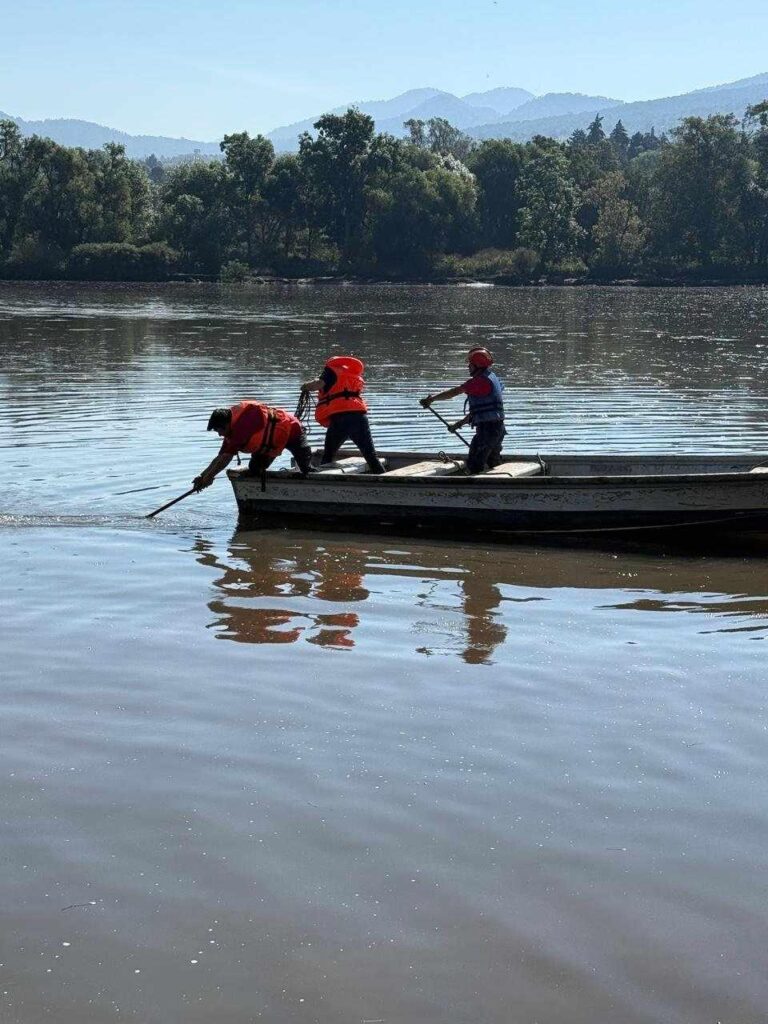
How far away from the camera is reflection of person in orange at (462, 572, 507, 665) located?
9.53m

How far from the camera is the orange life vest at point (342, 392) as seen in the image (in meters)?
14.5

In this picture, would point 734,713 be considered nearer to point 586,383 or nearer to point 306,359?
point 586,383

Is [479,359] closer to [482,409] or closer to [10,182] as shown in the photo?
[482,409]

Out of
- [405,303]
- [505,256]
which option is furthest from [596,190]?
[405,303]

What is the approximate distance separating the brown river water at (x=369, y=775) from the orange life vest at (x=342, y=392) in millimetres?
1424

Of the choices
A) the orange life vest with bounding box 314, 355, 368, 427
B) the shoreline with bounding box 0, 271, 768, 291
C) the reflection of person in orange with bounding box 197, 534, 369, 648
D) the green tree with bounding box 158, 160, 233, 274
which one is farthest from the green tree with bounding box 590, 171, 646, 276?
the reflection of person in orange with bounding box 197, 534, 369, 648

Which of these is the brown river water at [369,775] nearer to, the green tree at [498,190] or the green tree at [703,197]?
the green tree at [703,197]

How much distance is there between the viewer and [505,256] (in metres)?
113

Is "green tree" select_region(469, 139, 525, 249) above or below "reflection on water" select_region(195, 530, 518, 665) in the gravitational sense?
above

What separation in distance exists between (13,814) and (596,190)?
4608 inches

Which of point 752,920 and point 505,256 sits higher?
point 505,256

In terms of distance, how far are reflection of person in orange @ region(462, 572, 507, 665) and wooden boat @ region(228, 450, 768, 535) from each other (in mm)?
1479

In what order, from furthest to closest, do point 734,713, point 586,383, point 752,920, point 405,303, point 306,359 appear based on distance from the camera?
point 405,303 → point 306,359 → point 586,383 → point 734,713 → point 752,920

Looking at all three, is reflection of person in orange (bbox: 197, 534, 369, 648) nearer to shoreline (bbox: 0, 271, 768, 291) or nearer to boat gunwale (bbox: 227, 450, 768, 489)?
boat gunwale (bbox: 227, 450, 768, 489)
